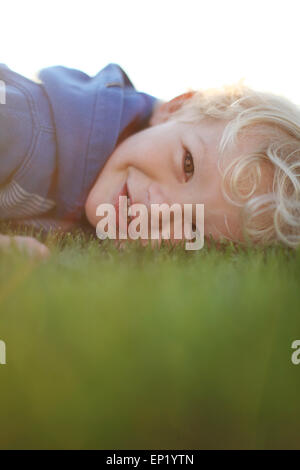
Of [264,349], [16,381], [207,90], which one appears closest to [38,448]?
[16,381]

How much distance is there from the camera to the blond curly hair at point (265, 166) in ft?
4.78

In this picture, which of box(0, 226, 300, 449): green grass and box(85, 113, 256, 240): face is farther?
box(85, 113, 256, 240): face

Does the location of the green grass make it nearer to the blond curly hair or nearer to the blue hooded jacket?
the blond curly hair

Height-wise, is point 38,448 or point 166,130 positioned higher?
point 166,130

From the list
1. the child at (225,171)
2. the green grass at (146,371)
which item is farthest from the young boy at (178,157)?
the green grass at (146,371)

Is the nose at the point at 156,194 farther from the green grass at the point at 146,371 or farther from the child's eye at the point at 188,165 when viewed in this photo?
the green grass at the point at 146,371

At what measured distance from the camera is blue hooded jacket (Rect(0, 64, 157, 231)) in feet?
5.20

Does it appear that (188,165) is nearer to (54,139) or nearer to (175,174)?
(175,174)

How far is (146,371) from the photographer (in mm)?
497

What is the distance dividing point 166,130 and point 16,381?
4.33 ft

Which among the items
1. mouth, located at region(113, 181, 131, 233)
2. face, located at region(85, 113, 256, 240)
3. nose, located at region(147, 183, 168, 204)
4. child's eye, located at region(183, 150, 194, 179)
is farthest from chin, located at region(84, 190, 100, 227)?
child's eye, located at region(183, 150, 194, 179)

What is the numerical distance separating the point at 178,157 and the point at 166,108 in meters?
0.54

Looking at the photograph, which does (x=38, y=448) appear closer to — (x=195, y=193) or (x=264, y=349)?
(x=264, y=349)

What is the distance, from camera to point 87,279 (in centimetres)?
76
